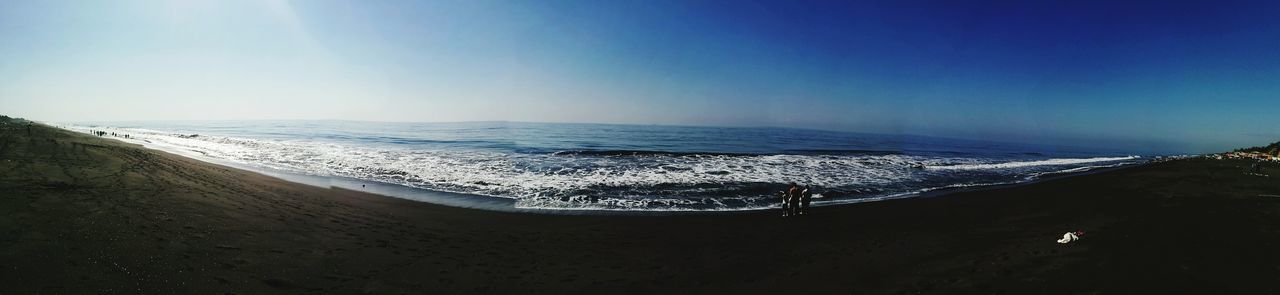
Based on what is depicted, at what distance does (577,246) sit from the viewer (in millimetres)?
9898

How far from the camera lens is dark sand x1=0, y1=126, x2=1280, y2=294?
247 inches

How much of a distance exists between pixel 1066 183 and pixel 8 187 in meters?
38.5

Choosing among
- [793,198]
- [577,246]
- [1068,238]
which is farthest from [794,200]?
[577,246]

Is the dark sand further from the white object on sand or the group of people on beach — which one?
the group of people on beach

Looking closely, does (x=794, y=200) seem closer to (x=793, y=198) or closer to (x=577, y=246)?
(x=793, y=198)

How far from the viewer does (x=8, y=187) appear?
31.3 ft

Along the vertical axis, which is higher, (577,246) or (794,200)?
(794,200)

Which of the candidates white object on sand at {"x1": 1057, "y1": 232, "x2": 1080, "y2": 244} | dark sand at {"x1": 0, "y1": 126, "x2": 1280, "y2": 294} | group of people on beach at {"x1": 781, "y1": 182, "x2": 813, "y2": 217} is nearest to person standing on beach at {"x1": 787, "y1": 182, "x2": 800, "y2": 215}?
group of people on beach at {"x1": 781, "y1": 182, "x2": 813, "y2": 217}

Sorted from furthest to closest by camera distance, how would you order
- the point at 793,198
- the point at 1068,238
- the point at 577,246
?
the point at 793,198 → the point at 577,246 → the point at 1068,238

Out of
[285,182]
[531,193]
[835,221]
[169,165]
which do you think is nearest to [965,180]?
[835,221]

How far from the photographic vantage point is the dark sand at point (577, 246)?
20.6ft

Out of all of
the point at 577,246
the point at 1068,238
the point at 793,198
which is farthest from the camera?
the point at 793,198

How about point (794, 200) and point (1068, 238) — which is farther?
point (794, 200)

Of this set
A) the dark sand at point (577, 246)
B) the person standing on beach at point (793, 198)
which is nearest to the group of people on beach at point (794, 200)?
the person standing on beach at point (793, 198)
